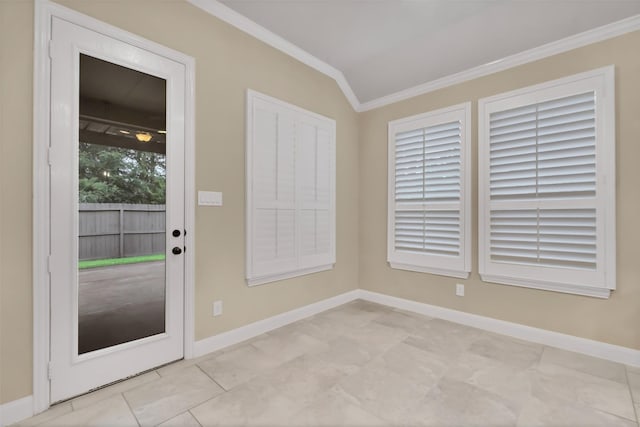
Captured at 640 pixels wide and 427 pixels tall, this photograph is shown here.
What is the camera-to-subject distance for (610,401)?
1.87m

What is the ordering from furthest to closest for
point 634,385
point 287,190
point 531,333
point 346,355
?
point 287,190 < point 531,333 < point 346,355 < point 634,385

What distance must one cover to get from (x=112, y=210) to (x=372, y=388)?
2.17 m

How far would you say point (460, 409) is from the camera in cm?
180

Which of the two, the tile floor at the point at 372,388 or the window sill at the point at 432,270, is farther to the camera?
the window sill at the point at 432,270

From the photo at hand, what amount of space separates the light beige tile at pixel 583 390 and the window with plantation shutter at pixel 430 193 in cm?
117

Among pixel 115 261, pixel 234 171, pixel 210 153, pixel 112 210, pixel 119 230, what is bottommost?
pixel 115 261

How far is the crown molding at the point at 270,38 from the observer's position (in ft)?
8.31

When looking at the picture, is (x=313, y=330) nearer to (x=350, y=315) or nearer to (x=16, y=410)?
(x=350, y=315)

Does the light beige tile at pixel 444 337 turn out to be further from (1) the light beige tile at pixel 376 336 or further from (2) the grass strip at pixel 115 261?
(2) the grass strip at pixel 115 261

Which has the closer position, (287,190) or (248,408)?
(248,408)

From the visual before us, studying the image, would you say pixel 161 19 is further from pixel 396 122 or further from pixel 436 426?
pixel 436 426

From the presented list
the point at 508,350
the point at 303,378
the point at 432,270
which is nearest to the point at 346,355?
the point at 303,378

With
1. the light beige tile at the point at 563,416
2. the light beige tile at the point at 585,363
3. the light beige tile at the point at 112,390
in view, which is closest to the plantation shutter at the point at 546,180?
the light beige tile at the point at 585,363

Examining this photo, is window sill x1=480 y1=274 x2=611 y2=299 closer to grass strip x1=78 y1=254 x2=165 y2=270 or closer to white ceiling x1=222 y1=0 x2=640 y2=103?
white ceiling x1=222 y1=0 x2=640 y2=103
